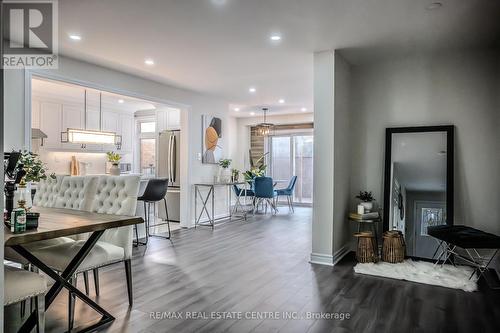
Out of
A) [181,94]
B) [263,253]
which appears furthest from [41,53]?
[263,253]

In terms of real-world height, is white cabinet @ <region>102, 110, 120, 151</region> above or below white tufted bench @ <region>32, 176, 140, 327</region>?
above

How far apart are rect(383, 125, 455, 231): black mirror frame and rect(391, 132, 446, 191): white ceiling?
0.13 feet

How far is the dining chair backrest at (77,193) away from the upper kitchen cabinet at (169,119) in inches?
143

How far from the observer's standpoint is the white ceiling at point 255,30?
2.88 meters

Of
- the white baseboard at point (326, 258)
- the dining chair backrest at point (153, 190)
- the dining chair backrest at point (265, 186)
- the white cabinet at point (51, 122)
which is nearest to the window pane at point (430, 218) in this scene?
the white baseboard at point (326, 258)

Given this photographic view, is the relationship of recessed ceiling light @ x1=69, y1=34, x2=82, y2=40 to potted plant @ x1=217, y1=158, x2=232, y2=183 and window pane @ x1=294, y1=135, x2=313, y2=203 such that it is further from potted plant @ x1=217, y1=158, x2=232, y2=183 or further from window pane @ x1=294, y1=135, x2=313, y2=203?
window pane @ x1=294, y1=135, x2=313, y2=203

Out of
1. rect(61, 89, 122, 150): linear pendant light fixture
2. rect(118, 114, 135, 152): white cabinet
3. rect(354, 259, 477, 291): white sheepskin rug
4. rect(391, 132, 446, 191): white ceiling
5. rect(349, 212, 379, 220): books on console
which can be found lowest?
rect(354, 259, 477, 291): white sheepskin rug

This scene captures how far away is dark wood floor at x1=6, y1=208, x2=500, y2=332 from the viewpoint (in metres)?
2.44

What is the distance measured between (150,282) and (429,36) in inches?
152

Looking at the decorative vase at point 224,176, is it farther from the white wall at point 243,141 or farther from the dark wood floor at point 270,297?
the white wall at point 243,141

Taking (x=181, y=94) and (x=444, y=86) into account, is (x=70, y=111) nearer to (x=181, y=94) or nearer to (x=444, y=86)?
(x=181, y=94)

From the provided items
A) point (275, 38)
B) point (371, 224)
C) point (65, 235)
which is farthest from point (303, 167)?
point (65, 235)

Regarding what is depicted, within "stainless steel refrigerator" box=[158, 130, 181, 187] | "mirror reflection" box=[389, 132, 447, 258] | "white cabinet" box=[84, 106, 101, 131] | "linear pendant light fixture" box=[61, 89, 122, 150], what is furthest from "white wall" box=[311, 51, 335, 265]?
"white cabinet" box=[84, 106, 101, 131]

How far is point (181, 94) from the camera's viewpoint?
6156 mm
